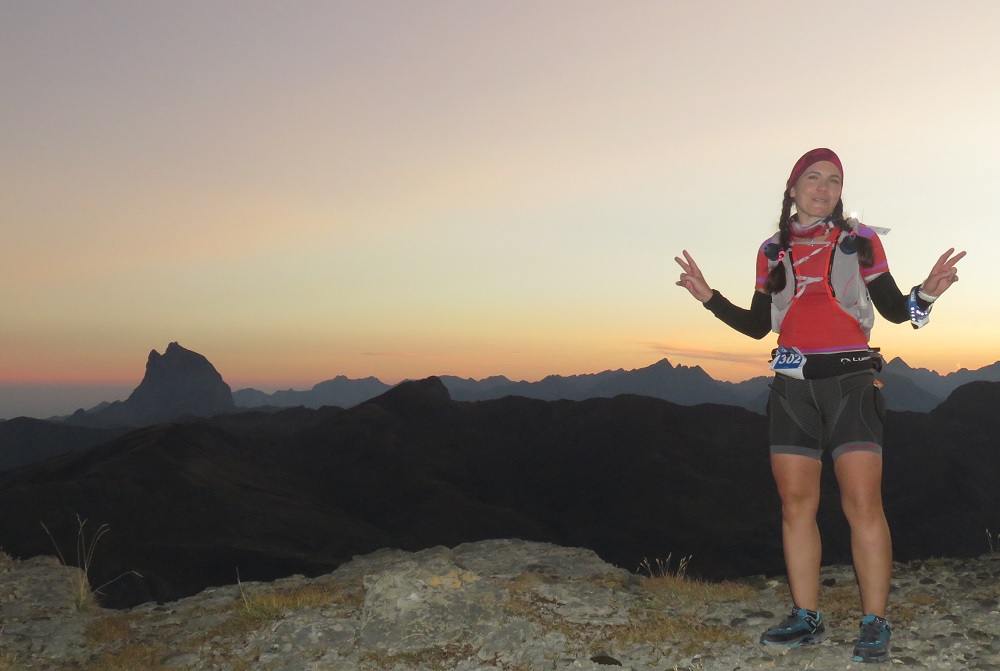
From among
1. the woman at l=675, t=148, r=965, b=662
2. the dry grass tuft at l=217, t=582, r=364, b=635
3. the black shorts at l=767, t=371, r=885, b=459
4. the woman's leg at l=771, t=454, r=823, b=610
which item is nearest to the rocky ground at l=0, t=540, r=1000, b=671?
the dry grass tuft at l=217, t=582, r=364, b=635

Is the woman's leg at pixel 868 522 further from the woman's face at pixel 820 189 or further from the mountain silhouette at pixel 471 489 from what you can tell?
the mountain silhouette at pixel 471 489

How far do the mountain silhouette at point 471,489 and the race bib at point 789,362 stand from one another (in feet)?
241

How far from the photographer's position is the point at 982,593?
6141mm

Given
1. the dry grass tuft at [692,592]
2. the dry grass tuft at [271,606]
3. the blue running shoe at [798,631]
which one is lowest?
the dry grass tuft at [692,592]

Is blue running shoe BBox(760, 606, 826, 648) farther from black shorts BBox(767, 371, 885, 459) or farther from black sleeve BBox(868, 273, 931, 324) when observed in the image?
black sleeve BBox(868, 273, 931, 324)

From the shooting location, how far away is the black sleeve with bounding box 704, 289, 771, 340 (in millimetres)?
5262

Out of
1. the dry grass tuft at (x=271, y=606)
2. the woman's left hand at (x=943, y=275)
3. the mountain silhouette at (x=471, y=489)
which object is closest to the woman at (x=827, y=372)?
the woman's left hand at (x=943, y=275)

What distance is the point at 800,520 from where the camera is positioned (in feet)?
16.1

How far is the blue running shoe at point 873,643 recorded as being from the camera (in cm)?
451

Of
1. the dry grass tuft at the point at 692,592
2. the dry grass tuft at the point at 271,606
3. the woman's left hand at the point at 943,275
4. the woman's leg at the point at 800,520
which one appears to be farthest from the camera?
the dry grass tuft at the point at 692,592

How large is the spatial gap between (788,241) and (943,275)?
95 cm

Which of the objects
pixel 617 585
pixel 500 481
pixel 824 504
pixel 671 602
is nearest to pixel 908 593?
pixel 671 602

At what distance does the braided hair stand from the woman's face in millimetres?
88

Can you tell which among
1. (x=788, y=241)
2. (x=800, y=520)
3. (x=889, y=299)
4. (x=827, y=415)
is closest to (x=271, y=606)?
(x=800, y=520)
